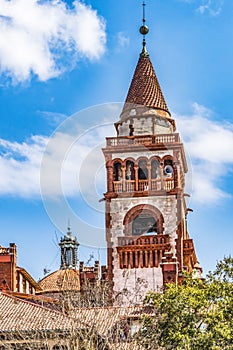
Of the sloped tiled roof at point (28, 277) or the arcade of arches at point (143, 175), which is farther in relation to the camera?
the sloped tiled roof at point (28, 277)

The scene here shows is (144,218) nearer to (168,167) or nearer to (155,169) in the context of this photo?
(155,169)

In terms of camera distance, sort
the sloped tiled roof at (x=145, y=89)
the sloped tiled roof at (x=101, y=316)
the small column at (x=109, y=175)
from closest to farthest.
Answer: the sloped tiled roof at (x=101, y=316) → the small column at (x=109, y=175) → the sloped tiled roof at (x=145, y=89)

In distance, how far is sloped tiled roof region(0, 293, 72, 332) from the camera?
147 feet

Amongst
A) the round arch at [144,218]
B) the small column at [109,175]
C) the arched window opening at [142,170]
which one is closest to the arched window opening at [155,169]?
the arched window opening at [142,170]

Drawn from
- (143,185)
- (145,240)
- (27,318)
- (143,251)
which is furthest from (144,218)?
(27,318)

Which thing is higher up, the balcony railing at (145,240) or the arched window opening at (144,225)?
the arched window opening at (144,225)

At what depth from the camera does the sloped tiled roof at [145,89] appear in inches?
2724

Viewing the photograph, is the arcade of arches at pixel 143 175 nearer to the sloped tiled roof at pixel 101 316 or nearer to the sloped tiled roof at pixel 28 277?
the sloped tiled roof at pixel 28 277

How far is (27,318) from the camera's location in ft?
154

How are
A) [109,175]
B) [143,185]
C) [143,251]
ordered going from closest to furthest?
[143,251] < [143,185] < [109,175]

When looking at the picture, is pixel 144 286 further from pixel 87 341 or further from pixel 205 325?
pixel 87 341

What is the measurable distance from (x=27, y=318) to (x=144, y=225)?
70.6ft

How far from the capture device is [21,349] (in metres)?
43.6

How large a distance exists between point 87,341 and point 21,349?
366 cm
